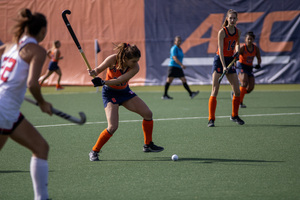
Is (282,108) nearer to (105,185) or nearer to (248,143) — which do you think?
(248,143)

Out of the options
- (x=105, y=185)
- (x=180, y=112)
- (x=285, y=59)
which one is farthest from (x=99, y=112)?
(x=285, y=59)

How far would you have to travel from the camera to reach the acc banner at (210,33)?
59.3 feet

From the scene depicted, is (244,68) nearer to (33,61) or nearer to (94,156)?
(94,156)

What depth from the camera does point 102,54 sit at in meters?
19.4

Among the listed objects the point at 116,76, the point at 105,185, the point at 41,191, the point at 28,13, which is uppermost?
the point at 28,13

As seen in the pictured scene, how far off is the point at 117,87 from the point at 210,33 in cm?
1276

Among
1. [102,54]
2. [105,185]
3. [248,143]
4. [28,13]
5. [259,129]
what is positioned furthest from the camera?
[102,54]

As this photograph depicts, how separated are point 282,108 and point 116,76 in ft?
22.8

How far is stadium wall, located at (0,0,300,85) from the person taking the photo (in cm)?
1814

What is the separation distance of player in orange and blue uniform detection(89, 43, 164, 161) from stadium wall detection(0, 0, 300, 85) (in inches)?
489

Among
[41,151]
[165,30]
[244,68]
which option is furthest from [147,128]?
[165,30]

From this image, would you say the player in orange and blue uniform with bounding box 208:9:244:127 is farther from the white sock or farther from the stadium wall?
the stadium wall

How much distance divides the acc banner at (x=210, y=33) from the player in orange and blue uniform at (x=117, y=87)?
12.4m

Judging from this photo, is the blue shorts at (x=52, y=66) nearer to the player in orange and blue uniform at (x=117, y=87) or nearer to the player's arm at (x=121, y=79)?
the player in orange and blue uniform at (x=117, y=87)
